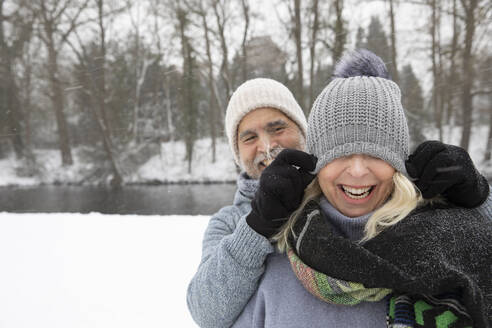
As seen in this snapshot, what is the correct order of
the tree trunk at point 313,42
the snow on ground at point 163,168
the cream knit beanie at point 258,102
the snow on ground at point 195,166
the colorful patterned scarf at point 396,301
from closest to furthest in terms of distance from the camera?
the colorful patterned scarf at point 396,301, the cream knit beanie at point 258,102, the tree trunk at point 313,42, the snow on ground at point 195,166, the snow on ground at point 163,168

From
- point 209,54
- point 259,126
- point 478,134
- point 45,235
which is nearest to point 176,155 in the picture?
point 209,54

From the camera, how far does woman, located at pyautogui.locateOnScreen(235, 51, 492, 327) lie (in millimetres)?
912

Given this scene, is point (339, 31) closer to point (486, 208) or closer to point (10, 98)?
point (486, 208)

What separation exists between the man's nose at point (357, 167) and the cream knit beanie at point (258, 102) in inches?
31.1

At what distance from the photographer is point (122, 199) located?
51.1 ft

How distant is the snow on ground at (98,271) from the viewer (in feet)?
13.6

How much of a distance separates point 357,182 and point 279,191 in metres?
0.26

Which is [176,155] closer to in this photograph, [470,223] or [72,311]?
[72,311]

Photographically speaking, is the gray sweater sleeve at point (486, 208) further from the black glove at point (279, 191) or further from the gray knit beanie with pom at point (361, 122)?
the black glove at point (279, 191)

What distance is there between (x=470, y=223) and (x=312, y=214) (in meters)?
0.48

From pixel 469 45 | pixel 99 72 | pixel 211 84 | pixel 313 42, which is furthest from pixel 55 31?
pixel 469 45

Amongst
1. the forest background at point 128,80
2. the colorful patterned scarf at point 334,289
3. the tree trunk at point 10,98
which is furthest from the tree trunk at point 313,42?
the tree trunk at point 10,98

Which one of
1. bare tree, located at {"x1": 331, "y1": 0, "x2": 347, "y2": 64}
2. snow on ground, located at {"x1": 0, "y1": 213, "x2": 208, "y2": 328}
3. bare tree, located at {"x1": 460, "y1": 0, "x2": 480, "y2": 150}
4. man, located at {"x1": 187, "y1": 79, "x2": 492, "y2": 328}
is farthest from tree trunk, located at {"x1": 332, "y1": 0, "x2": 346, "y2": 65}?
man, located at {"x1": 187, "y1": 79, "x2": 492, "y2": 328}

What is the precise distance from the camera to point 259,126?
5.78 ft
